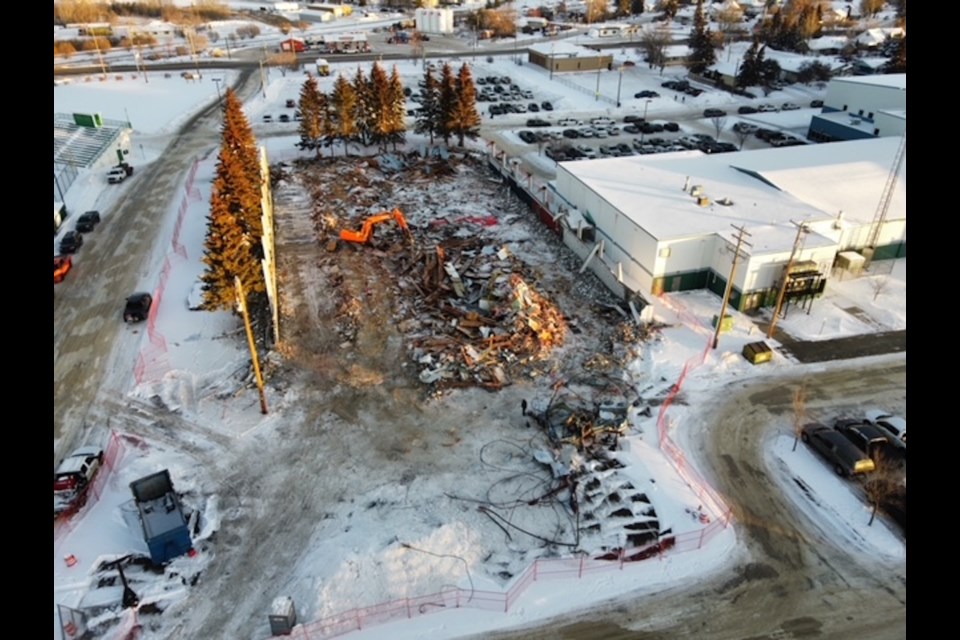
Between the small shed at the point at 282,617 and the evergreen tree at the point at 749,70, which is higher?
the evergreen tree at the point at 749,70

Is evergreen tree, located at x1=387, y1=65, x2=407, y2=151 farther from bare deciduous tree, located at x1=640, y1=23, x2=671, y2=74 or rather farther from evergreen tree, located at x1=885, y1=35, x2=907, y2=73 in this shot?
evergreen tree, located at x1=885, y1=35, x2=907, y2=73

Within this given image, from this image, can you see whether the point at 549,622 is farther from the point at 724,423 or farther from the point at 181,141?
the point at 181,141

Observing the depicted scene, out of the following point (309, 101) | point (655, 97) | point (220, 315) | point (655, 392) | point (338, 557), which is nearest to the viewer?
point (338, 557)

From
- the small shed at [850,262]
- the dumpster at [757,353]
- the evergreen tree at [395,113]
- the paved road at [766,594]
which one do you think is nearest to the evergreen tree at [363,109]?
the evergreen tree at [395,113]

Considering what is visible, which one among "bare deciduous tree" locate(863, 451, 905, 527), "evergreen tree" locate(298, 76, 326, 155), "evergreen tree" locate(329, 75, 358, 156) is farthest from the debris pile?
"evergreen tree" locate(298, 76, 326, 155)

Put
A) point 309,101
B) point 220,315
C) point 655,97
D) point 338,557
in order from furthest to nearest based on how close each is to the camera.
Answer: point 655,97, point 309,101, point 220,315, point 338,557

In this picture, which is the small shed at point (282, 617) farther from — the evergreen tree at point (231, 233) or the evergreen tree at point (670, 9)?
the evergreen tree at point (670, 9)

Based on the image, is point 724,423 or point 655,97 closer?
point 724,423
